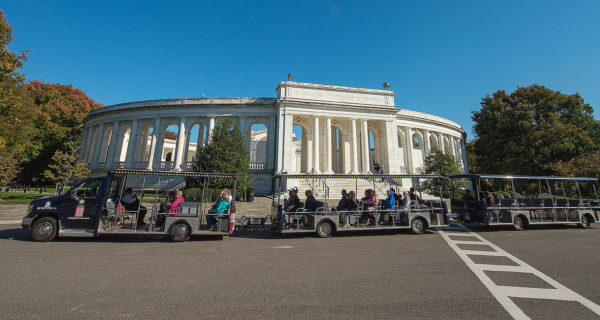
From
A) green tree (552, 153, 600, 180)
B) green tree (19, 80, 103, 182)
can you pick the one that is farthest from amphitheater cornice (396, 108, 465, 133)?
green tree (19, 80, 103, 182)

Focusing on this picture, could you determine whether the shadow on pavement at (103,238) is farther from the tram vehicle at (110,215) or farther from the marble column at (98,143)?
the marble column at (98,143)

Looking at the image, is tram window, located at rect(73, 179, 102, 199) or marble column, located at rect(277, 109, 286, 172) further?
marble column, located at rect(277, 109, 286, 172)

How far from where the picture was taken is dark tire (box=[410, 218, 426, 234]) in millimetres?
9711

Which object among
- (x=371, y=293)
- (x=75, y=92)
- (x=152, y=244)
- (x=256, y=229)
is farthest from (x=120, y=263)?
(x=75, y=92)

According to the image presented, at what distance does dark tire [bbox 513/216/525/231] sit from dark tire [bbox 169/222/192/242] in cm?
1386

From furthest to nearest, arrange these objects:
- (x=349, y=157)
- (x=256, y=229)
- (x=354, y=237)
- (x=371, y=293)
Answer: (x=349, y=157), (x=256, y=229), (x=354, y=237), (x=371, y=293)

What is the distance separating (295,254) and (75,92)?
1958 inches

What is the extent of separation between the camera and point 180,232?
805 cm

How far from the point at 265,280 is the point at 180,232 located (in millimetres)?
4950

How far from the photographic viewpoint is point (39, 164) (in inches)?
1202

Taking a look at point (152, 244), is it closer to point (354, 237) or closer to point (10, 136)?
point (354, 237)

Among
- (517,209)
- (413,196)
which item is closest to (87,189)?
(413,196)

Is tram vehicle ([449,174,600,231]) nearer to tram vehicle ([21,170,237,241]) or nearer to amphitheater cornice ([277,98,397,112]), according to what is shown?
tram vehicle ([21,170,237,241])

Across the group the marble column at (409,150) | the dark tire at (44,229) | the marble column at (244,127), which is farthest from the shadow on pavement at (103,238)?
the marble column at (409,150)
